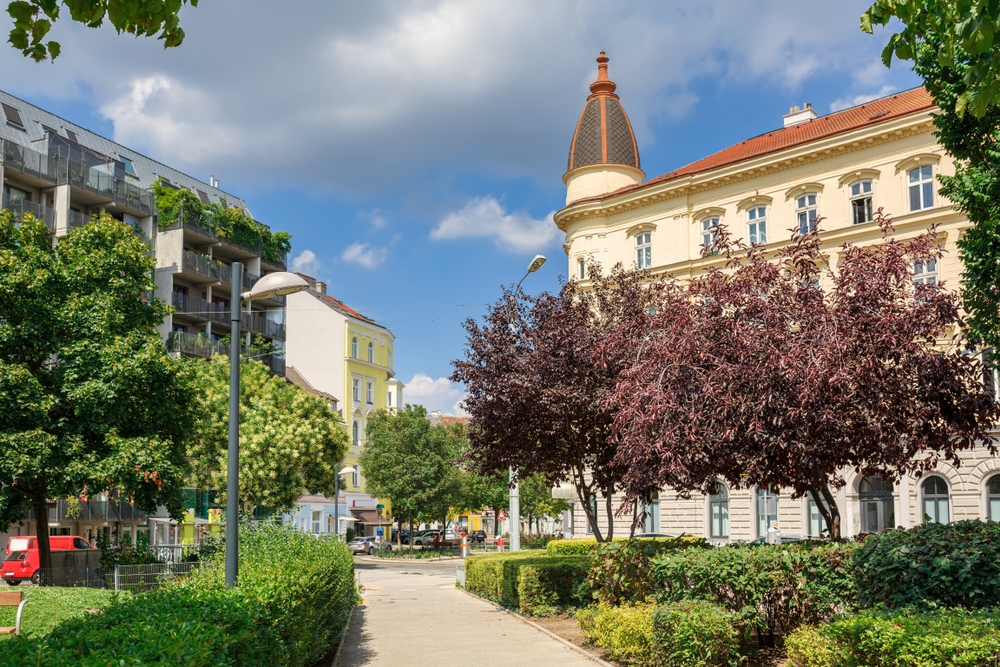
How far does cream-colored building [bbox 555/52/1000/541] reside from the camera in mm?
34312

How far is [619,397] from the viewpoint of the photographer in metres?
14.6

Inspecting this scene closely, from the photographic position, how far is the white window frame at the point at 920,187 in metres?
35.2

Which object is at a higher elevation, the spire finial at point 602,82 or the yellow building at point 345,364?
the spire finial at point 602,82

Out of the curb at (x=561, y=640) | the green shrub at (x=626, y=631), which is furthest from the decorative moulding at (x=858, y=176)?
the green shrub at (x=626, y=631)

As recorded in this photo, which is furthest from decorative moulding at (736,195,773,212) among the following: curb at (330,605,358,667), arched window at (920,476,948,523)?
curb at (330,605,358,667)

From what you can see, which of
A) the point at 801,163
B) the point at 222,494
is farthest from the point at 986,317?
the point at 222,494

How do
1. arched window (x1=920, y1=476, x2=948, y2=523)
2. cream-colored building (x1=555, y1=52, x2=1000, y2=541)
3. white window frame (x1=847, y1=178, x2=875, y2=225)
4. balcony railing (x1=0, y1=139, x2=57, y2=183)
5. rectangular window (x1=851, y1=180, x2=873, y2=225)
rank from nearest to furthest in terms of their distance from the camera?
arched window (x1=920, y1=476, x2=948, y2=523)
cream-colored building (x1=555, y1=52, x2=1000, y2=541)
white window frame (x1=847, y1=178, x2=875, y2=225)
rectangular window (x1=851, y1=180, x2=873, y2=225)
balcony railing (x1=0, y1=139, x2=57, y2=183)

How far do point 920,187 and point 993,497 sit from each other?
40.2 ft

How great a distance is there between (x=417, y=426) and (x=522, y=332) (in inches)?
1338

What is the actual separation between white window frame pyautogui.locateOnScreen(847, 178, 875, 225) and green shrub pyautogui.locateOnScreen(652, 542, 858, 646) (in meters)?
29.0

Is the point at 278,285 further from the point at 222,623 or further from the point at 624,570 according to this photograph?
the point at 624,570

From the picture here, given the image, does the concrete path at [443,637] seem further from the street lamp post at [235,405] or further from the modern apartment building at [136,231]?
the modern apartment building at [136,231]

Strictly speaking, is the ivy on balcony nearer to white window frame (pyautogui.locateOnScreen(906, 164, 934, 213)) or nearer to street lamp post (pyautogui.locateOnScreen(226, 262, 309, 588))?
white window frame (pyautogui.locateOnScreen(906, 164, 934, 213))

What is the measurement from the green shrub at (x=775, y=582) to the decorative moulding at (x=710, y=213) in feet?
105
